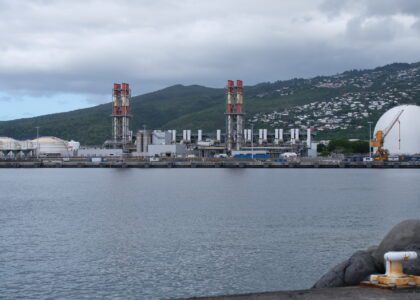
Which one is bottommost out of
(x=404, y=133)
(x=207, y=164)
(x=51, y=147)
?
(x=207, y=164)

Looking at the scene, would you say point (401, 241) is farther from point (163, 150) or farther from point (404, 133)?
point (404, 133)

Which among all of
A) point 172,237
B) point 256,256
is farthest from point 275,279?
point 172,237

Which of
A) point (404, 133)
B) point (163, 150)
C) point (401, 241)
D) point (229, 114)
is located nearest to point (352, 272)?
point (401, 241)

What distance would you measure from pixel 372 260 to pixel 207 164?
12849 centimetres

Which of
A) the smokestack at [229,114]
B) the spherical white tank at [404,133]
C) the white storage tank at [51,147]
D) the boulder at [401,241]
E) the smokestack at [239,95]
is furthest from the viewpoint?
the white storage tank at [51,147]

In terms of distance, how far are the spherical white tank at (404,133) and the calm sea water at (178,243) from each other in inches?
3897

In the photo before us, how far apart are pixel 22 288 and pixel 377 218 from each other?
25.4m

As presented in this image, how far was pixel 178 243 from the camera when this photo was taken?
2878 cm

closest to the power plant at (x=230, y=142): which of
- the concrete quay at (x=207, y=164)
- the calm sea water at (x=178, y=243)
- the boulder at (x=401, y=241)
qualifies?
the concrete quay at (x=207, y=164)

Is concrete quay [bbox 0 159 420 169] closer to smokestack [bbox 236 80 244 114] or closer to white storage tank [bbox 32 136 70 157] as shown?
smokestack [bbox 236 80 244 114]

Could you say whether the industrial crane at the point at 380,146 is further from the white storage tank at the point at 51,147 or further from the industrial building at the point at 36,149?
the white storage tank at the point at 51,147

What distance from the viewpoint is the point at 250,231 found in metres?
33.0

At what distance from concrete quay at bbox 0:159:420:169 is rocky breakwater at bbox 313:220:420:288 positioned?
124610 millimetres

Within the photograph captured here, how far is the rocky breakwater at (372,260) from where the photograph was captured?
14.1 meters
